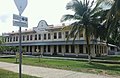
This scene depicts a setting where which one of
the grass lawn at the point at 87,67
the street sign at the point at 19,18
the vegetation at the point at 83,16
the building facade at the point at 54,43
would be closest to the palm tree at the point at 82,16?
the vegetation at the point at 83,16

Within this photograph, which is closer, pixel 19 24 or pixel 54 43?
pixel 19 24

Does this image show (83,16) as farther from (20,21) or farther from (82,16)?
(20,21)

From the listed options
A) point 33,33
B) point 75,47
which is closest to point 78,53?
point 75,47

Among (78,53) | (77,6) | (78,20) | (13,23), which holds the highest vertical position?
(77,6)

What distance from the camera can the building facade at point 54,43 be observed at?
4030 centimetres

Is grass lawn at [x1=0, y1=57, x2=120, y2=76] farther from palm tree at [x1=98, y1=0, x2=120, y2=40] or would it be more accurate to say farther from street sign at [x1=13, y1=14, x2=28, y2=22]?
street sign at [x1=13, y1=14, x2=28, y2=22]

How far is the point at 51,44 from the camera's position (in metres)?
44.2

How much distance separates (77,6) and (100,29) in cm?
418

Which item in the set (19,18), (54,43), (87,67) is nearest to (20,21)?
(19,18)

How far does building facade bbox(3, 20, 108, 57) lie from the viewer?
40.3 m

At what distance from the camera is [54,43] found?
43625mm

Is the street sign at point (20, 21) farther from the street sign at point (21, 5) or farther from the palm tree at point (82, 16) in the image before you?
the palm tree at point (82, 16)

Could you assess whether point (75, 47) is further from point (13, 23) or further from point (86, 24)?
point (13, 23)

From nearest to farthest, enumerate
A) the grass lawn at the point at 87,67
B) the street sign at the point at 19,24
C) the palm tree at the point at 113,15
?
1. the street sign at the point at 19,24
2. the grass lawn at the point at 87,67
3. the palm tree at the point at 113,15
